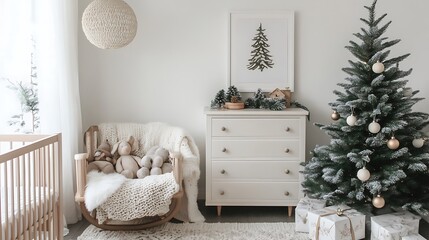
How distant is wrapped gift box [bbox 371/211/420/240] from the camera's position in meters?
2.67

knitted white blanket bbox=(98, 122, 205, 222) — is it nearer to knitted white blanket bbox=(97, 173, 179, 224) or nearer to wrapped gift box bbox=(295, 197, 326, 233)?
knitted white blanket bbox=(97, 173, 179, 224)

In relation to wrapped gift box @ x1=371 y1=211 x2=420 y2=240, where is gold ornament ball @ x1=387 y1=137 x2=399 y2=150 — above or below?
above

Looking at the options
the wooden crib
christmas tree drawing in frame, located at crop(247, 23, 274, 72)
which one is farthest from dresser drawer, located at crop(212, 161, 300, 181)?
the wooden crib

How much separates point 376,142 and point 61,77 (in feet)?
7.84

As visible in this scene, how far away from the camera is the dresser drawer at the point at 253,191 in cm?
344

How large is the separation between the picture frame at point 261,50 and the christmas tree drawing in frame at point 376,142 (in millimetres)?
796

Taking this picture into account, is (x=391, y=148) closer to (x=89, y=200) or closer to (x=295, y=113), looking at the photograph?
(x=295, y=113)

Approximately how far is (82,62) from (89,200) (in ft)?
4.73

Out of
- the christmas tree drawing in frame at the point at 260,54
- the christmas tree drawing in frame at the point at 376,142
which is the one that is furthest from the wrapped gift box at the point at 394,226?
the christmas tree drawing in frame at the point at 260,54

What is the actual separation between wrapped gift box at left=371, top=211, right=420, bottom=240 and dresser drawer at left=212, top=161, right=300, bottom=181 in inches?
30.7

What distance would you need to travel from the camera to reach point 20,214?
7.07 ft

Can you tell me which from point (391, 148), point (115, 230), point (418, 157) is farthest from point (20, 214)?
point (418, 157)

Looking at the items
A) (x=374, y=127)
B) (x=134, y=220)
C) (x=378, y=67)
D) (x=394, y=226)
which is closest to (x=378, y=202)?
(x=394, y=226)

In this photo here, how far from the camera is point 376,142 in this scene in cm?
288
